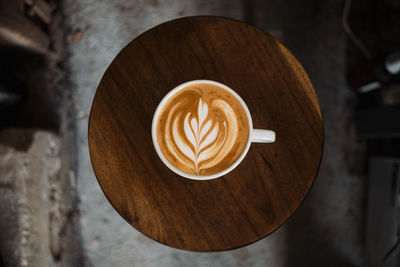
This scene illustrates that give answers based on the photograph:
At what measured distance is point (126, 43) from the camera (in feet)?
4.66

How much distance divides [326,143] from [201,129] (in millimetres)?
941

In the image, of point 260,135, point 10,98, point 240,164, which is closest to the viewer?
point 260,135

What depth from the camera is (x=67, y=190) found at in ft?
4.72

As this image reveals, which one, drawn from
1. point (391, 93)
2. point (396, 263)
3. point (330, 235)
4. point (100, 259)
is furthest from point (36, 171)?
point (391, 93)

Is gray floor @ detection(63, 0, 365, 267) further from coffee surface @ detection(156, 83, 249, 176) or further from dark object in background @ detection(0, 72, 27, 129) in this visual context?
coffee surface @ detection(156, 83, 249, 176)

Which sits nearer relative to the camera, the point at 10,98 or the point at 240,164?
the point at 240,164

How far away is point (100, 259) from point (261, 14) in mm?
1507

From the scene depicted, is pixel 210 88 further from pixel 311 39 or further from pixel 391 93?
pixel 391 93

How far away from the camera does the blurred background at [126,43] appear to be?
4.39 ft

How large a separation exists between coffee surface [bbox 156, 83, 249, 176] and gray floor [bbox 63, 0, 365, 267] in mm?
758

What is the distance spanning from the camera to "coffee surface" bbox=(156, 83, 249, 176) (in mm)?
818

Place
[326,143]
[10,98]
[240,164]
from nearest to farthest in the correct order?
[240,164] → [10,98] → [326,143]

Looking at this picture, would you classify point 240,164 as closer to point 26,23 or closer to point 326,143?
point 326,143

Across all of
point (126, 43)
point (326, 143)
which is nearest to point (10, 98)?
point (126, 43)
